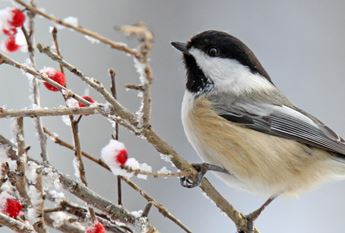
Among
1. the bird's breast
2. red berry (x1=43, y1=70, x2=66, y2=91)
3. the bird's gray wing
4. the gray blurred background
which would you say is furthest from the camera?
the gray blurred background

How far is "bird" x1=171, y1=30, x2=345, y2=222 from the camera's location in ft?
5.86

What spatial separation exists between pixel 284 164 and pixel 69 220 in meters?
0.83

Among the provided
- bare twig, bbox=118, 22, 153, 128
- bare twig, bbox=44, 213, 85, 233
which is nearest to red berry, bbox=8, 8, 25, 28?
bare twig, bbox=118, 22, 153, 128

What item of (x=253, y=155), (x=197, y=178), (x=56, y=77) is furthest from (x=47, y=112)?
(x=253, y=155)

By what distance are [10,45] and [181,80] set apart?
2196 mm

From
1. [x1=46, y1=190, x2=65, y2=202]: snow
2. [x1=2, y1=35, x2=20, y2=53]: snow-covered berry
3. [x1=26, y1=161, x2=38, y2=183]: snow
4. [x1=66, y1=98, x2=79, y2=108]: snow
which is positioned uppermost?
[x1=2, y1=35, x2=20, y2=53]: snow-covered berry

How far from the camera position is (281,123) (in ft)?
6.29

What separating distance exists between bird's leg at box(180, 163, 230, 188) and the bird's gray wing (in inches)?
8.3

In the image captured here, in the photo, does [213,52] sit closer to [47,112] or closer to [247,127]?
[247,127]

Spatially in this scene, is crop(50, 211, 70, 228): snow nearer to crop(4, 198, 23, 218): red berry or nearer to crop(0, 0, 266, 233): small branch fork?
crop(0, 0, 266, 233): small branch fork

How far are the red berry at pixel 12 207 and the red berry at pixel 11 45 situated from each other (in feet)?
0.95

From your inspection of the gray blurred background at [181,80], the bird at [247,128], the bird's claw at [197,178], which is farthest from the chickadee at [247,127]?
the gray blurred background at [181,80]

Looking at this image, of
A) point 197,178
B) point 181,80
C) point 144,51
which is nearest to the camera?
point 144,51

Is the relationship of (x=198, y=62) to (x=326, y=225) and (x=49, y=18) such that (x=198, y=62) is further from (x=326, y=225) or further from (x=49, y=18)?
(x=326, y=225)
